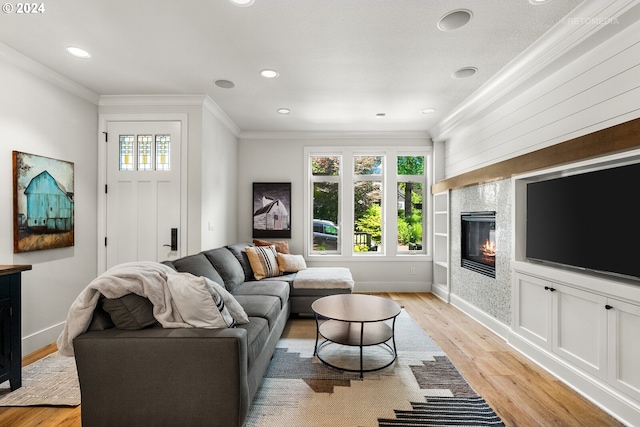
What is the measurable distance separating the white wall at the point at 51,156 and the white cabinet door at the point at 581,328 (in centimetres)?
448

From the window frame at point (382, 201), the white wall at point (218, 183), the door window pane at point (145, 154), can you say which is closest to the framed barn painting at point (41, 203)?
the door window pane at point (145, 154)

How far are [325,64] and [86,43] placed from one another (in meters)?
1.96

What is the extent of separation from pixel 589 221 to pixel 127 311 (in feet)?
10.0

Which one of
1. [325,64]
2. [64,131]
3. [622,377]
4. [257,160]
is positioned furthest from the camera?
[257,160]

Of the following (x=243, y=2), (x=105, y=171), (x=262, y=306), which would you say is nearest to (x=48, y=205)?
(x=105, y=171)

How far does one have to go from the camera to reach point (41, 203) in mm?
2842

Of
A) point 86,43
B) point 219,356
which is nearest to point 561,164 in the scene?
point 219,356

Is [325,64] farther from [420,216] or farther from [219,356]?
[420,216]

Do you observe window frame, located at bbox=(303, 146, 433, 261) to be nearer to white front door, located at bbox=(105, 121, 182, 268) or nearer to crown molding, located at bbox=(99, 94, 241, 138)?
crown molding, located at bbox=(99, 94, 241, 138)

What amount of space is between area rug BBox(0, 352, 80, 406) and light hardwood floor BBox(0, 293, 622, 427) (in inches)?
3.0

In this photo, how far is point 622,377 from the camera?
191cm

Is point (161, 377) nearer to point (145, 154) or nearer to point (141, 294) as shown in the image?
point (141, 294)

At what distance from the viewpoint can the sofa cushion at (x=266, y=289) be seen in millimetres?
3088

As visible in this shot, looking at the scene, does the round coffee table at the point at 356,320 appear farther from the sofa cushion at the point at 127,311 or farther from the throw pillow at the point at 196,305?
the sofa cushion at the point at 127,311
